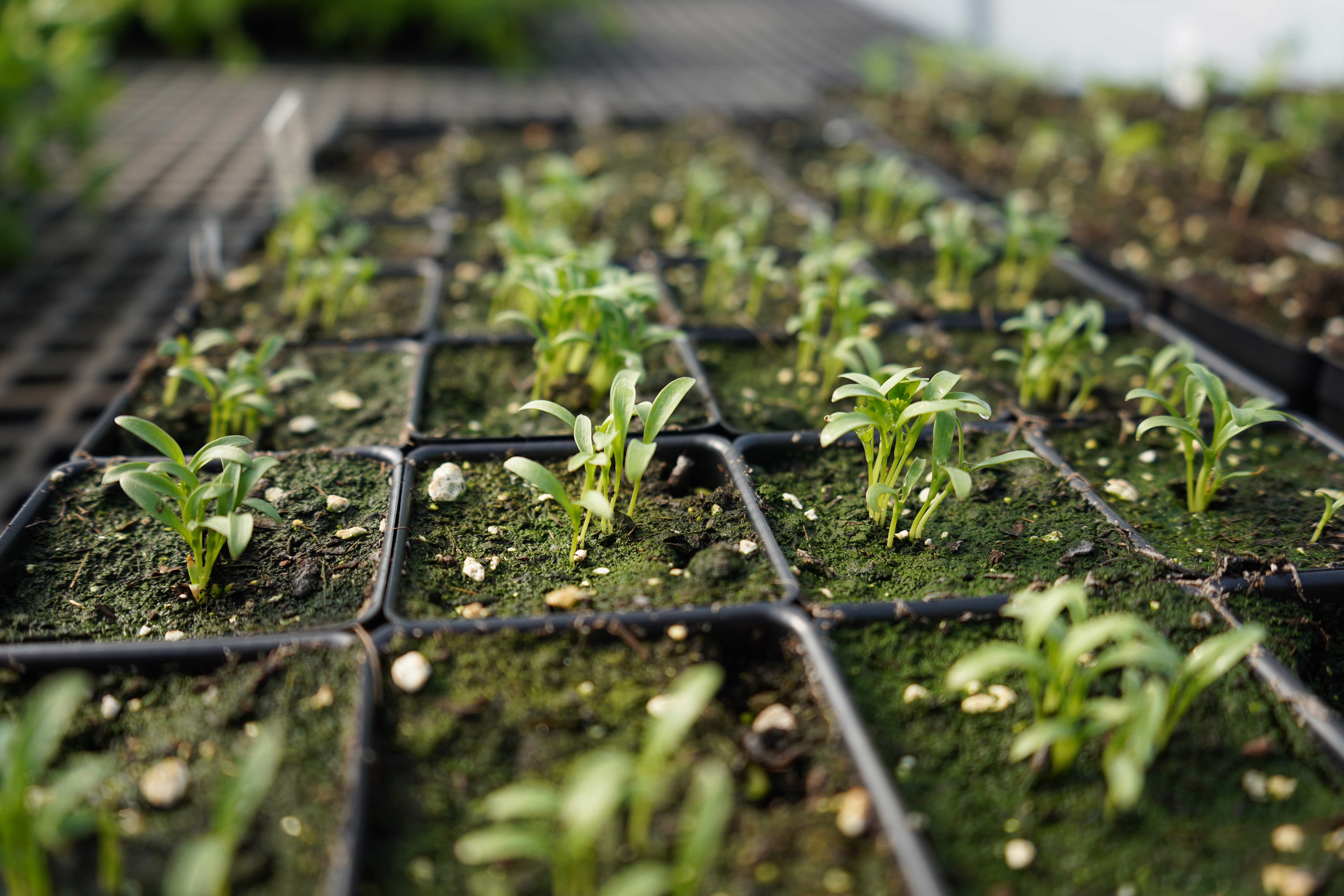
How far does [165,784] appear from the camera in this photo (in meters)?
0.99

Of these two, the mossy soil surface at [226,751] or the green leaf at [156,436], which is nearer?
the mossy soil surface at [226,751]

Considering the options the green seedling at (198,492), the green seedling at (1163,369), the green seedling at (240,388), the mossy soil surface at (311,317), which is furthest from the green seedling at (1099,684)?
the mossy soil surface at (311,317)

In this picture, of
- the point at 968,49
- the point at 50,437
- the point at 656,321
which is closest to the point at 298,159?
the point at 50,437

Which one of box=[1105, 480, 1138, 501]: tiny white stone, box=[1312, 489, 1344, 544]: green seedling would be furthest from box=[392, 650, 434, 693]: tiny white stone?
box=[1312, 489, 1344, 544]: green seedling

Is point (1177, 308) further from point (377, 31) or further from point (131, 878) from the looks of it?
point (377, 31)

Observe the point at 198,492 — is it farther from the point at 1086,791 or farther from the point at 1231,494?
the point at 1231,494

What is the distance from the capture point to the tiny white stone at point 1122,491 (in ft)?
5.15

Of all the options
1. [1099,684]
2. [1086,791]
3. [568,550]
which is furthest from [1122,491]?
[568,550]

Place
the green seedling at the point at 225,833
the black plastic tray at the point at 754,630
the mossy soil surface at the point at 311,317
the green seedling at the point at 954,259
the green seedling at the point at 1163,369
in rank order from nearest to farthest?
1. the green seedling at the point at 225,833
2. the black plastic tray at the point at 754,630
3. the green seedling at the point at 1163,369
4. the mossy soil surface at the point at 311,317
5. the green seedling at the point at 954,259

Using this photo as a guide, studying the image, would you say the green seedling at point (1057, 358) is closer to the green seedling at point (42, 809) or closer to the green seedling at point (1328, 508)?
the green seedling at point (1328, 508)

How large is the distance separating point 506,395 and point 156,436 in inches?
27.0

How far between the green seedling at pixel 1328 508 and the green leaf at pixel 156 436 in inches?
68.0

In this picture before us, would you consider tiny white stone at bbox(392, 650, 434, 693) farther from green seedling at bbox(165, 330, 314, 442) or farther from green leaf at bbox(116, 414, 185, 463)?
green seedling at bbox(165, 330, 314, 442)

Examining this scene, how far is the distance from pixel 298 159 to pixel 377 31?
3.33 metres
